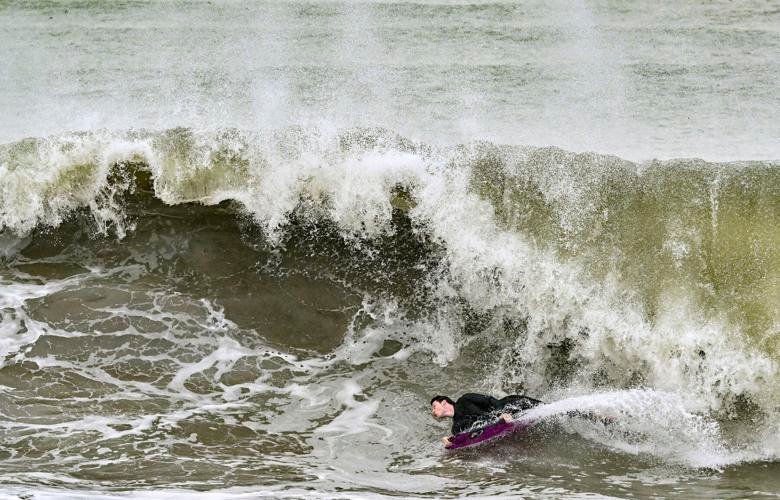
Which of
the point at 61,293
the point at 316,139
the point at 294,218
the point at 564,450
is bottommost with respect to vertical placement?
the point at 564,450

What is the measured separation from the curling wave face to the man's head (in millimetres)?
396

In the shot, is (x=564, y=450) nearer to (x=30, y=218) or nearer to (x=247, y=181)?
(x=247, y=181)

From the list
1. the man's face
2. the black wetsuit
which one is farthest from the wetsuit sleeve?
the man's face

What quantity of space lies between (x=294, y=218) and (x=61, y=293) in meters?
1.91

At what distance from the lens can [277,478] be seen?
14.9ft

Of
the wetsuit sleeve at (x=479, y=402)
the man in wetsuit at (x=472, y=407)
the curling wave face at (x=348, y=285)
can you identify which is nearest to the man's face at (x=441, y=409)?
the man in wetsuit at (x=472, y=407)

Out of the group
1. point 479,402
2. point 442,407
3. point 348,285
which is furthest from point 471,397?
point 348,285

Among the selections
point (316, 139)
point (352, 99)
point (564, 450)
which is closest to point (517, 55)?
point (352, 99)

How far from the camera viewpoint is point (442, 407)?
5125mm

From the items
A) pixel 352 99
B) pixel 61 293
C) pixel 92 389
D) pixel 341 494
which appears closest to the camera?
pixel 341 494

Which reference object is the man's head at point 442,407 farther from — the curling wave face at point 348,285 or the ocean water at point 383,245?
the curling wave face at point 348,285

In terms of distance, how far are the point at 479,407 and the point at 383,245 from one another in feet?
5.78

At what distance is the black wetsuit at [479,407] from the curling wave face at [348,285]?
1.70 feet

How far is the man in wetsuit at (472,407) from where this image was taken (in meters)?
5.05
